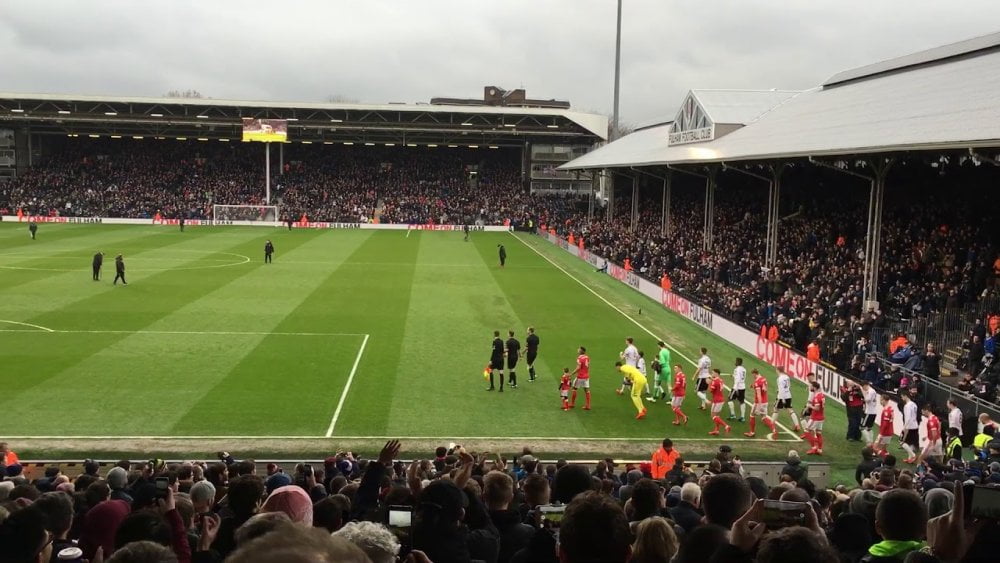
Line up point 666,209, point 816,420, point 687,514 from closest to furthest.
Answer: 1. point 687,514
2. point 816,420
3. point 666,209

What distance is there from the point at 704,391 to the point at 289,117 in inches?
2697

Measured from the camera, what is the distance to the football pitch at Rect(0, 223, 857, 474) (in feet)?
61.9

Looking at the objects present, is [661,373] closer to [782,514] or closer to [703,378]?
[703,378]

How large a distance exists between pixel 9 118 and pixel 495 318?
66.5 metres

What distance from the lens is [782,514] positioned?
4691mm

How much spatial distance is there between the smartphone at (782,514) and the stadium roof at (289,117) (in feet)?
256

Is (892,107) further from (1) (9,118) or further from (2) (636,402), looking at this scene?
(1) (9,118)

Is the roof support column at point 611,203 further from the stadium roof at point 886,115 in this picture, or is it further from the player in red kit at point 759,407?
the player in red kit at point 759,407

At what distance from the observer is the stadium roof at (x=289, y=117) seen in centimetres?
7919

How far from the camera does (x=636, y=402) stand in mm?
20234

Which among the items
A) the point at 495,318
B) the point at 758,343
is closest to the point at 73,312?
the point at 495,318

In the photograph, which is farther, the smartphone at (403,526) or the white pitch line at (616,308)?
the white pitch line at (616,308)

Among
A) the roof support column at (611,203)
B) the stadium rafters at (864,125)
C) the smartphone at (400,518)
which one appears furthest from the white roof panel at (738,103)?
the smartphone at (400,518)

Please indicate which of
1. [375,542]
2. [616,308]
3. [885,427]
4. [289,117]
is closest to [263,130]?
[289,117]
